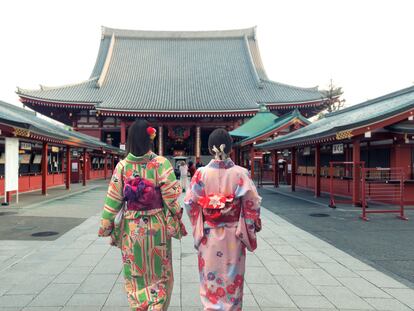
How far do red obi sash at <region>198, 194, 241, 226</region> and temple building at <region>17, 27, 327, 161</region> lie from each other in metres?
24.4

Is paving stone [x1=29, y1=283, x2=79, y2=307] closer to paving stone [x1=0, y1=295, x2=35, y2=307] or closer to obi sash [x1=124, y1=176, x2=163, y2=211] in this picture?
paving stone [x1=0, y1=295, x2=35, y2=307]

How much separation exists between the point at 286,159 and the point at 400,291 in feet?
61.2

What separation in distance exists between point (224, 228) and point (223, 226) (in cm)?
2

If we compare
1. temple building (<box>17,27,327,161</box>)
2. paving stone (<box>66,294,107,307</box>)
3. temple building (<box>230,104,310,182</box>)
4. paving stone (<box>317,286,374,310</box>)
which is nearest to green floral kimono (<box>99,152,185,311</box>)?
paving stone (<box>66,294,107,307</box>)

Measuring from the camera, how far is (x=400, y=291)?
407 cm

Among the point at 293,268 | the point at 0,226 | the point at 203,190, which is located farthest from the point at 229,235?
the point at 0,226

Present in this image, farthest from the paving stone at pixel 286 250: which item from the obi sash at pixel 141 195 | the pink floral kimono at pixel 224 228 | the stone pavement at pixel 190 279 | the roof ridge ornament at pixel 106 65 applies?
the roof ridge ornament at pixel 106 65

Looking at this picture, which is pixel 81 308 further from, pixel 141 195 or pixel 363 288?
pixel 363 288

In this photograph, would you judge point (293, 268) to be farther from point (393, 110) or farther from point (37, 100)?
point (37, 100)

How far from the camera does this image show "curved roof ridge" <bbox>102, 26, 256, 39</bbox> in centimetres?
3797

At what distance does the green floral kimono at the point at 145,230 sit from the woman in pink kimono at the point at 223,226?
25 cm

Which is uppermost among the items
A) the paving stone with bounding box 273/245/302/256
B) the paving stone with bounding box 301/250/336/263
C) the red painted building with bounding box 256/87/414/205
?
the red painted building with bounding box 256/87/414/205

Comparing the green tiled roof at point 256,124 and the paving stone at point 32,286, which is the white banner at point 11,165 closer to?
the paving stone at point 32,286

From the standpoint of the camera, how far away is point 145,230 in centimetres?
296
